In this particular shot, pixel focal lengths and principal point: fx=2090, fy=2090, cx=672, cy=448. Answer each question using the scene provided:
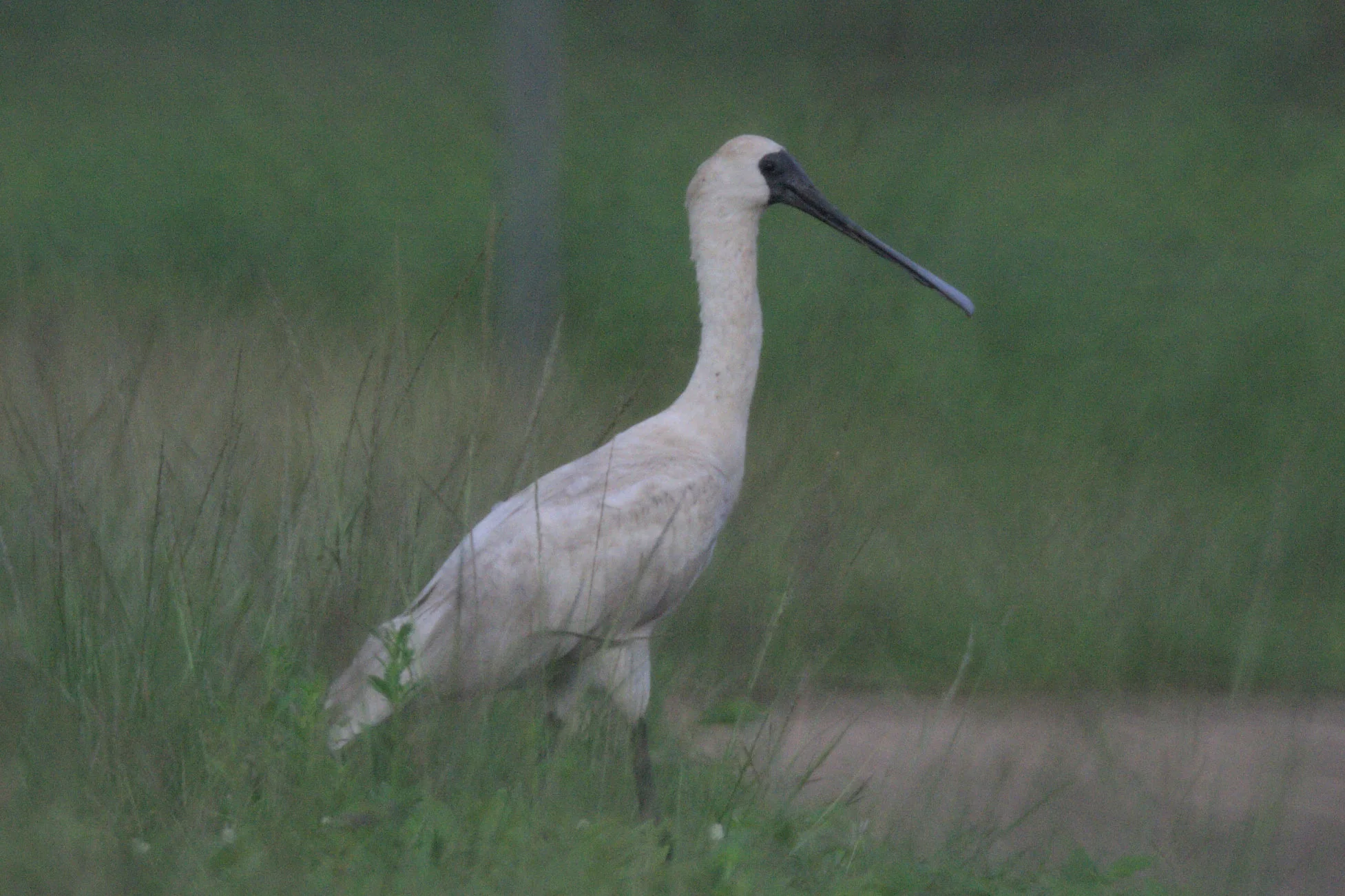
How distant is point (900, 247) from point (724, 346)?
4.21 meters

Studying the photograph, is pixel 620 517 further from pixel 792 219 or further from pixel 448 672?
pixel 792 219

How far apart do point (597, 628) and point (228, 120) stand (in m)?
7.14

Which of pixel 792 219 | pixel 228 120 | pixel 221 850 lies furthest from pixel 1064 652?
pixel 228 120

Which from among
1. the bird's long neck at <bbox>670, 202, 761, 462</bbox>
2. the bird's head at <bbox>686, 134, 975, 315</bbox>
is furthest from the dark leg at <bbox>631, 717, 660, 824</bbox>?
the bird's head at <bbox>686, 134, 975, 315</bbox>

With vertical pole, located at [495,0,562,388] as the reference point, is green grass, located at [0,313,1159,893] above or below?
below

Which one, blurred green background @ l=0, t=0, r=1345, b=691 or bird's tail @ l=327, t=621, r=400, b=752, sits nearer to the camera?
bird's tail @ l=327, t=621, r=400, b=752

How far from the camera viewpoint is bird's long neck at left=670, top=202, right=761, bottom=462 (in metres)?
4.57

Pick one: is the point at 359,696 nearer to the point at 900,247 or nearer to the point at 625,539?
the point at 625,539

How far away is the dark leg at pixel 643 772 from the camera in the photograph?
12.5 ft

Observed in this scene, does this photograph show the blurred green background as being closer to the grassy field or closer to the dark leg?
the grassy field

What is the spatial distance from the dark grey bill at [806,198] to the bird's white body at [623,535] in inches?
2.1

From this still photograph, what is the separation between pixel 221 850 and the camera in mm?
3049

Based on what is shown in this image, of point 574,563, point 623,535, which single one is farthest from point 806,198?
point 574,563

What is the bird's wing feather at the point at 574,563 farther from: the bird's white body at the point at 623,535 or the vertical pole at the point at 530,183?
the vertical pole at the point at 530,183
